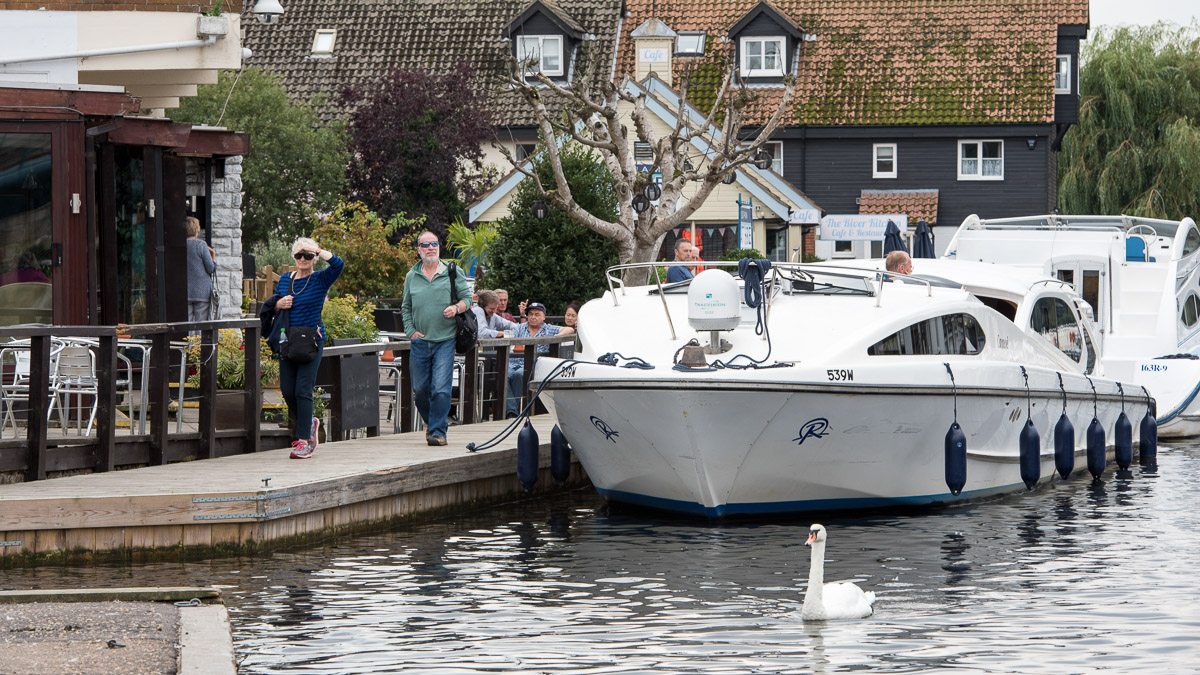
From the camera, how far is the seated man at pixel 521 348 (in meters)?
18.3

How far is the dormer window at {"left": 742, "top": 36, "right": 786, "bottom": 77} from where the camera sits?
47719 millimetres

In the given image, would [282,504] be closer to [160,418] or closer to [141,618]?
[160,418]

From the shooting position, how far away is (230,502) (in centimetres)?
1112

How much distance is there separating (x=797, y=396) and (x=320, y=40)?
39.4m

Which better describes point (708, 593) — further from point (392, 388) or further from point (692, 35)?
point (692, 35)

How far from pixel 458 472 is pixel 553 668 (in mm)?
5427

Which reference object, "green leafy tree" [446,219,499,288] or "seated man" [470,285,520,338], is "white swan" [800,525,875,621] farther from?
"green leafy tree" [446,219,499,288]

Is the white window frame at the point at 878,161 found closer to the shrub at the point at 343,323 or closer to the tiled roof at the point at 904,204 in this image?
the tiled roof at the point at 904,204

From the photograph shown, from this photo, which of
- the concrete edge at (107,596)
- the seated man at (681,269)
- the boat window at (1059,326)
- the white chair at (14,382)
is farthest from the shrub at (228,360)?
the boat window at (1059,326)

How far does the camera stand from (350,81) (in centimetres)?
4797

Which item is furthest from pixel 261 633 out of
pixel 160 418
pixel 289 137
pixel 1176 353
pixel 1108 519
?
pixel 289 137

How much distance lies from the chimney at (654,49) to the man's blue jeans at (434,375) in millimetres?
28392

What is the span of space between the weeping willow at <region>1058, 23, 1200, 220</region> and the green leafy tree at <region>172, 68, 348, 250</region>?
70.1 ft

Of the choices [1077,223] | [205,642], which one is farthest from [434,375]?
[1077,223]
